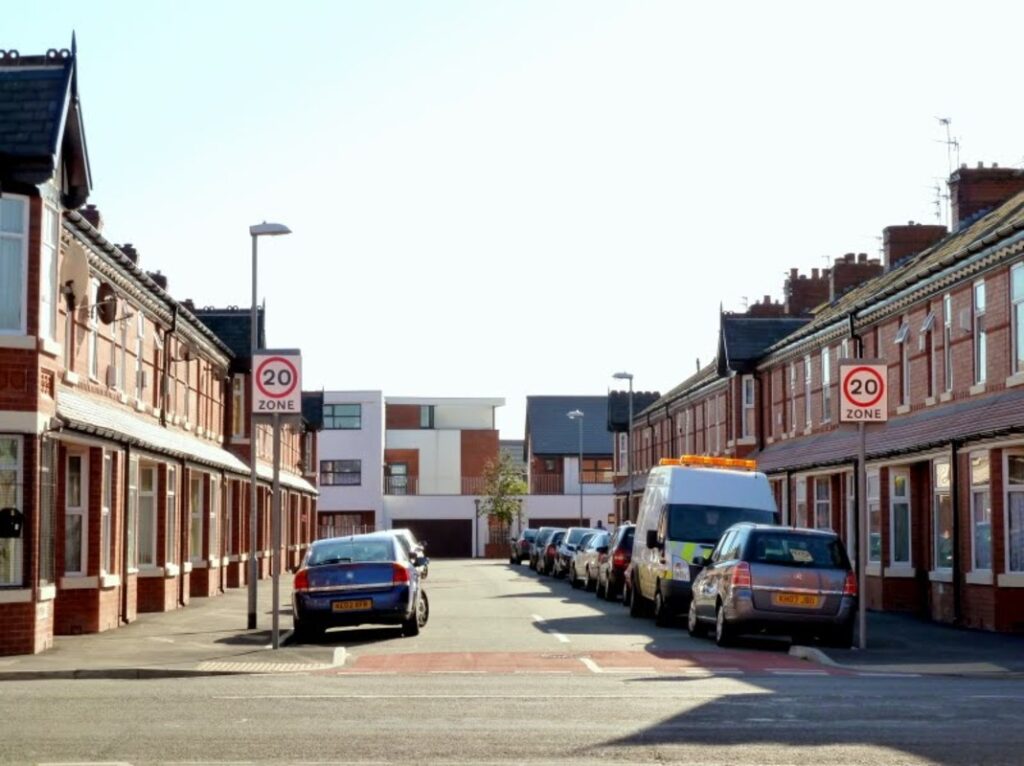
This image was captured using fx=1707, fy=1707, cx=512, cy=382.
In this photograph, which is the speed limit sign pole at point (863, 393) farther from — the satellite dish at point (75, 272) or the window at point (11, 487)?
the satellite dish at point (75, 272)

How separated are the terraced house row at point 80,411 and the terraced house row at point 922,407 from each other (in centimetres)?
1238

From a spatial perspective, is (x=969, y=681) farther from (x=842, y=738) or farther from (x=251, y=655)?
(x=251, y=655)

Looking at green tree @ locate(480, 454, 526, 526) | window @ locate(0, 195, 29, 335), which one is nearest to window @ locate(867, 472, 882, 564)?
window @ locate(0, 195, 29, 335)

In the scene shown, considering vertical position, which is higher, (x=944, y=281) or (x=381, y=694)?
(x=944, y=281)

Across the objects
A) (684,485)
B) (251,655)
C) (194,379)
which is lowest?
(251,655)

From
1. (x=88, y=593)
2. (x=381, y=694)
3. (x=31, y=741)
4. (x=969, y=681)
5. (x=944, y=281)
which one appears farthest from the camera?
(x=944, y=281)

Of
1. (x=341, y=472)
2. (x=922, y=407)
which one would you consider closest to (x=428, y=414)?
(x=341, y=472)

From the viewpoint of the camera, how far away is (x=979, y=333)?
30625mm

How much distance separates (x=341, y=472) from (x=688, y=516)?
70.6 meters

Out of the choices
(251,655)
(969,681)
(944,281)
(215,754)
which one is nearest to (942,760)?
(215,754)

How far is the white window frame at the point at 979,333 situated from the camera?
99.1 feet

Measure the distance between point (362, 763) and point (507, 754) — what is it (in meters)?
1.02

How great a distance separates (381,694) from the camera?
15.8 metres

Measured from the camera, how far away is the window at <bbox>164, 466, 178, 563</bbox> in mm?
34344
